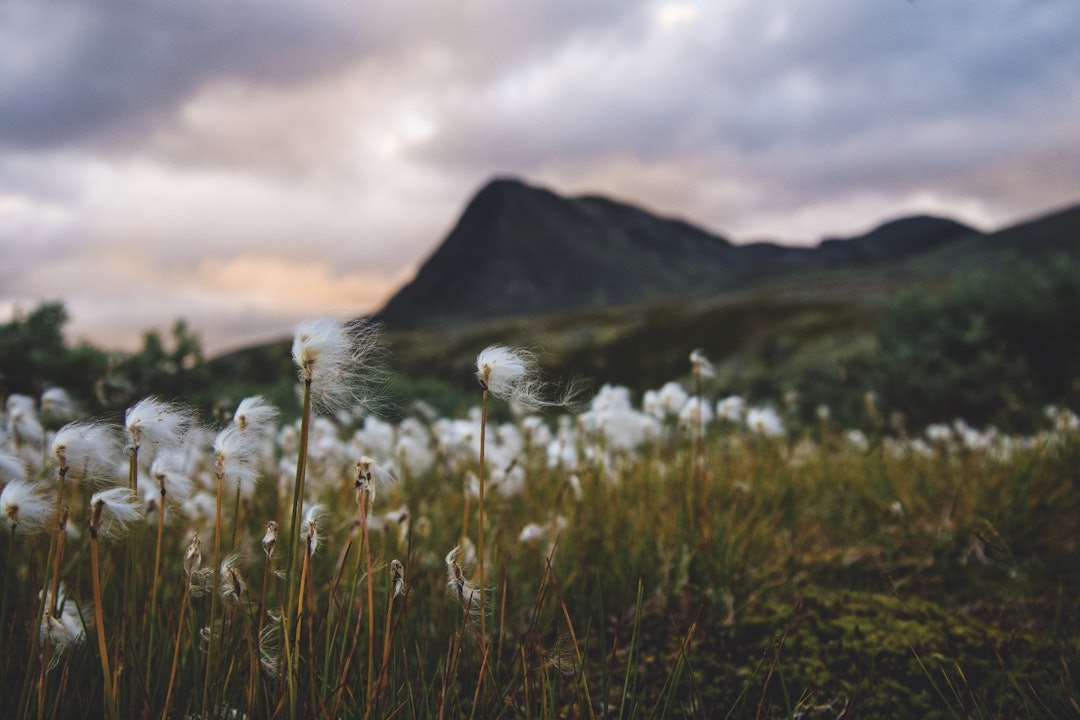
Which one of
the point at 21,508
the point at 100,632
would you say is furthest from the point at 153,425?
the point at 100,632

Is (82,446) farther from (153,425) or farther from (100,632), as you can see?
(100,632)

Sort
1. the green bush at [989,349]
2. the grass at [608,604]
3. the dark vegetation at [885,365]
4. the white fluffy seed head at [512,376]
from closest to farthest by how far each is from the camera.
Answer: the white fluffy seed head at [512,376]
the grass at [608,604]
the dark vegetation at [885,365]
the green bush at [989,349]

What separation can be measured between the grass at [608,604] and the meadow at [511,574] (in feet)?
0.06

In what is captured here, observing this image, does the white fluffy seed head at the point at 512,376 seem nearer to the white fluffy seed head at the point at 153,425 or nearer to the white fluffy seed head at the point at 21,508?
the white fluffy seed head at the point at 153,425

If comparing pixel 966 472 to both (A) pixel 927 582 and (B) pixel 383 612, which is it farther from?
(B) pixel 383 612

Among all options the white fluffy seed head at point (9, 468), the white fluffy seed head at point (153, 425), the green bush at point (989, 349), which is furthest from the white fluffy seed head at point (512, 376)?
the green bush at point (989, 349)

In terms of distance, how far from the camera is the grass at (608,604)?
1882mm

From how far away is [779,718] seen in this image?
225 centimetres

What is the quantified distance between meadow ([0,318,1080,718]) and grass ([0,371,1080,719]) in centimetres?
2

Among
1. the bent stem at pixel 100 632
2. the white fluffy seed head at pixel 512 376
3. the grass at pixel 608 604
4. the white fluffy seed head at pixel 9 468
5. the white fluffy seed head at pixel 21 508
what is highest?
the white fluffy seed head at pixel 512 376

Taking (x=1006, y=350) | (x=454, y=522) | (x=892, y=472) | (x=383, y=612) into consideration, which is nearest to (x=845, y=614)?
(x=383, y=612)

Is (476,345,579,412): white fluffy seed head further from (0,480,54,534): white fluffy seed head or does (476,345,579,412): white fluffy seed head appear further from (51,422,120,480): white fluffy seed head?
(0,480,54,534): white fluffy seed head

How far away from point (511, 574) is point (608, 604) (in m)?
0.50

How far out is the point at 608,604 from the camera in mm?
3225
